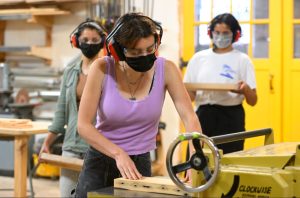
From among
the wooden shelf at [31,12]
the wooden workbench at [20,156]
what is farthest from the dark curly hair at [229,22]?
the wooden shelf at [31,12]

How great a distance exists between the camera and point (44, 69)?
4.97m

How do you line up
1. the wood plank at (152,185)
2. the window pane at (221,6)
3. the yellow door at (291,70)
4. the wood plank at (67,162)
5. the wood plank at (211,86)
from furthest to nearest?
the window pane at (221,6) → the yellow door at (291,70) → the wood plank at (211,86) → the wood plank at (67,162) → the wood plank at (152,185)

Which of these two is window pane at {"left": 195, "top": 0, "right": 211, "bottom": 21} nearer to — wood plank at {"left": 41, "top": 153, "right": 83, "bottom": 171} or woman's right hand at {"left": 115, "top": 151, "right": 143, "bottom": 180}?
wood plank at {"left": 41, "top": 153, "right": 83, "bottom": 171}

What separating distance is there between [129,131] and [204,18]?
9.00ft

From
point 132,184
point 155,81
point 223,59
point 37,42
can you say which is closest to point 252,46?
point 223,59

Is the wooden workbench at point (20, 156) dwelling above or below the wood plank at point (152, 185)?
below

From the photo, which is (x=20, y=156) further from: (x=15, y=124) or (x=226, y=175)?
(x=226, y=175)

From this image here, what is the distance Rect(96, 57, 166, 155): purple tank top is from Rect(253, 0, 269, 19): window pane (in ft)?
8.40

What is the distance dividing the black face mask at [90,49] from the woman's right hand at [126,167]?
1.09 meters

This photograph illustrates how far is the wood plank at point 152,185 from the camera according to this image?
150 centimetres

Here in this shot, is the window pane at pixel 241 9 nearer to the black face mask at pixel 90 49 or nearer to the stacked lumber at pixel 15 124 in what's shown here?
the black face mask at pixel 90 49

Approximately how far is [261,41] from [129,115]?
2708 mm

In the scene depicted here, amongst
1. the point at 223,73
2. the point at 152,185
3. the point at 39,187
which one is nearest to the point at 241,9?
the point at 223,73

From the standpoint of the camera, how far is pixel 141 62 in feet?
5.70
